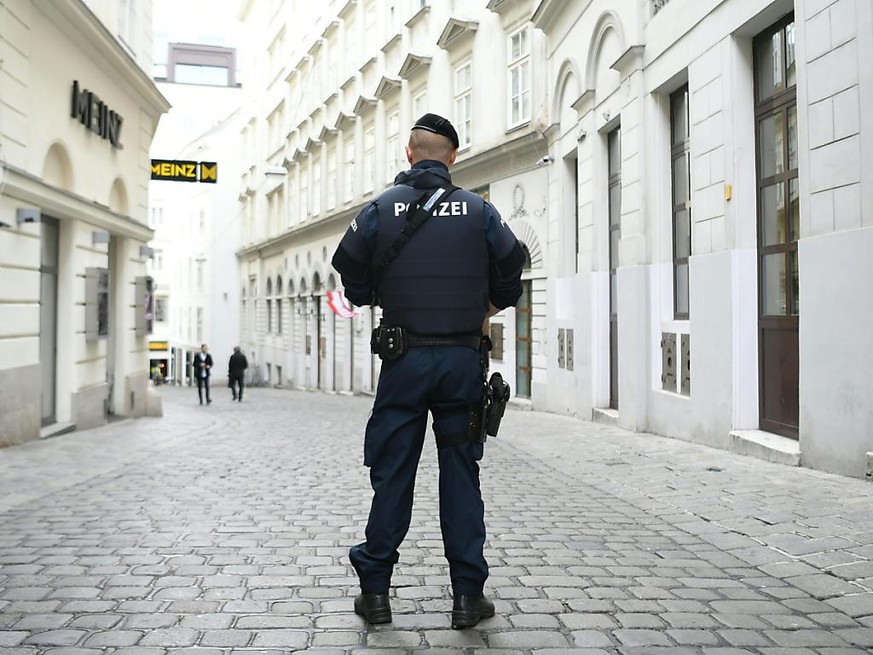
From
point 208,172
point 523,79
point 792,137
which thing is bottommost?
point 792,137

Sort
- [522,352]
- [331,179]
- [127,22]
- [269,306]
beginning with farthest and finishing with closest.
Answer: [269,306] → [331,179] → [522,352] → [127,22]

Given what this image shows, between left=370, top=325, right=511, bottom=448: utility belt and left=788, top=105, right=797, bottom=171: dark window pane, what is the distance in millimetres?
5820

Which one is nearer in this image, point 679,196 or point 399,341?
point 399,341

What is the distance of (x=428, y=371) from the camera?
3.59 m

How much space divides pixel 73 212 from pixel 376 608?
415 inches

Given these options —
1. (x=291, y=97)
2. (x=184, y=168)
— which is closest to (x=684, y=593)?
(x=184, y=168)

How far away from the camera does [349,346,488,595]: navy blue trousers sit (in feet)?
11.8

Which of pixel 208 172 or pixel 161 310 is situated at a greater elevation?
pixel 208 172

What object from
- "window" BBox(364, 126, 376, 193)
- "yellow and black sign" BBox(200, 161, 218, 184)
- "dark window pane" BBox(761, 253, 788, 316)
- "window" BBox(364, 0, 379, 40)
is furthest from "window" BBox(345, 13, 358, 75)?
"dark window pane" BBox(761, 253, 788, 316)

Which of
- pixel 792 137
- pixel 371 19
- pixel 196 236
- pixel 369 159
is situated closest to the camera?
pixel 792 137

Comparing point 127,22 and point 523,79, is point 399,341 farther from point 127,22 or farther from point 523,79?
point 523,79

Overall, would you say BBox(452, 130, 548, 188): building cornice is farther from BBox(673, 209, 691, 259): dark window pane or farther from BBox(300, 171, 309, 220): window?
BBox(300, 171, 309, 220): window

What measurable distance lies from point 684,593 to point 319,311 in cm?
3094

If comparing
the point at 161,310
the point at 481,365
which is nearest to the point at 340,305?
the point at 481,365
